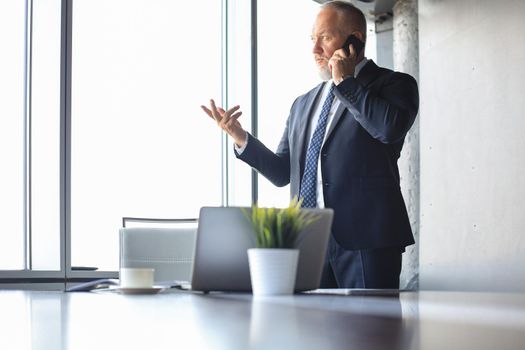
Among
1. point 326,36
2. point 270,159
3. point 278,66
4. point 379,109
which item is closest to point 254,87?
point 278,66

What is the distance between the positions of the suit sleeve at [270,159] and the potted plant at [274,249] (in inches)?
40.3

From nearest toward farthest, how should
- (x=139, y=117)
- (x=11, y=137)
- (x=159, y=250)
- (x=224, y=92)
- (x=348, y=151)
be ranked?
1. (x=348, y=151)
2. (x=159, y=250)
3. (x=11, y=137)
4. (x=139, y=117)
5. (x=224, y=92)

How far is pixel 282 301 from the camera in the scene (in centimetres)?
169

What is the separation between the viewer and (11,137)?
477cm

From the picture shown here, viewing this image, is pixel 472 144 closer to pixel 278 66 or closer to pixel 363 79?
pixel 278 66

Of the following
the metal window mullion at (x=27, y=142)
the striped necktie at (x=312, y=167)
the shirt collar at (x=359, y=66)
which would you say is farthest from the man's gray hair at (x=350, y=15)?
the metal window mullion at (x=27, y=142)

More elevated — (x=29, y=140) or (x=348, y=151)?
(x=29, y=140)

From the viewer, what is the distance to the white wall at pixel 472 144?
510 cm

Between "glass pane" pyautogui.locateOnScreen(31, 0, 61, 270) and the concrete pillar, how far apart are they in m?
2.72

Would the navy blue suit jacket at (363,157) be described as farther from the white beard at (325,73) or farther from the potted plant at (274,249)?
the potted plant at (274,249)

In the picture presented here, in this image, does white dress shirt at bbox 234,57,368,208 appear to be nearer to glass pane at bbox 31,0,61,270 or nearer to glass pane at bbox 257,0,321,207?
glass pane at bbox 31,0,61,270

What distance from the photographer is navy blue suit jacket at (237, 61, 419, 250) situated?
2.79m

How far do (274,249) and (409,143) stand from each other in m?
4.51

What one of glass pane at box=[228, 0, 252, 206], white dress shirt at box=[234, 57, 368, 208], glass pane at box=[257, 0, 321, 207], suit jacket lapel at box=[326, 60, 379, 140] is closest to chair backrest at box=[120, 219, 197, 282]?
white dress shirt at box=[234, 57, 368, 208]
